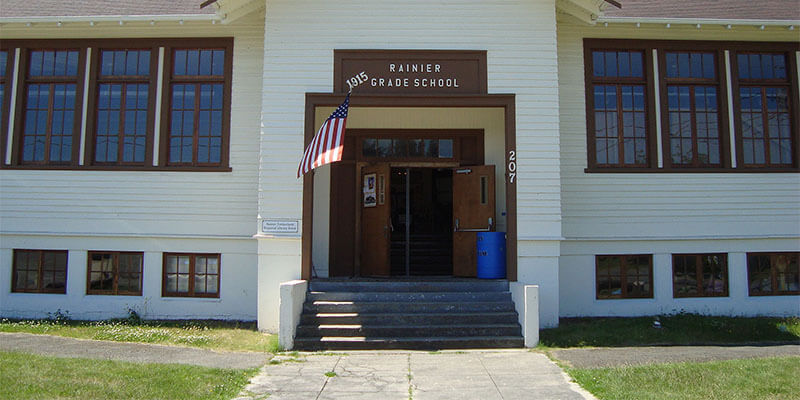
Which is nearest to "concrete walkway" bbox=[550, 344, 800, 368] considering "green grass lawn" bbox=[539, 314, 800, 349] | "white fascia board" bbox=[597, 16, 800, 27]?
"green grass lawn" bbox=[539, 314, 800, 349]

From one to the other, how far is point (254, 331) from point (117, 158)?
466 centimetres

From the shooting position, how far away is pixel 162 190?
435 inches

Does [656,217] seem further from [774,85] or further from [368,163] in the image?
[368,163]

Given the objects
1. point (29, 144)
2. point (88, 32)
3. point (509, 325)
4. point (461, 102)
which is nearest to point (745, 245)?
point (509, 325)

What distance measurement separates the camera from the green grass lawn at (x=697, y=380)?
6102mm

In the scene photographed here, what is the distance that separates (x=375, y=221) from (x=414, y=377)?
4965 mm

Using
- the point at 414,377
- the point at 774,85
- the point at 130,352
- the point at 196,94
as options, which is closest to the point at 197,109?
the point at 196,94

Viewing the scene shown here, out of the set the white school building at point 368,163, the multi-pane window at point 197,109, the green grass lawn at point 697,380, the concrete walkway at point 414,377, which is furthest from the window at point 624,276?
the multi-pane window at point 197,109

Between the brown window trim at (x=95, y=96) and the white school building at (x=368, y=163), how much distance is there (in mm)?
41

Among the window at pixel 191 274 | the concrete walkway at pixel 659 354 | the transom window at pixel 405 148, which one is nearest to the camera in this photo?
the concrete walkway at pixel 659 354

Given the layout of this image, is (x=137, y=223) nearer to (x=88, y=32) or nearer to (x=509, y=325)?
(x=88, y=32)

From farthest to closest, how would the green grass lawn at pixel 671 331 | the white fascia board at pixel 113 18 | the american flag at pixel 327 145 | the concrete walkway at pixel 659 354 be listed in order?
the white fascia board at pixel 113 18
the green grass lawn at pixel 671 331
the american flag at pixel 327 145
the concrete walkway at pixel 659 354

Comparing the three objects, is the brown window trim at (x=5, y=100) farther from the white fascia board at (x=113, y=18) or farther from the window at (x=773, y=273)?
the window at (x=773, y=273)

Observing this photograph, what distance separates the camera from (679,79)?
11.4m
